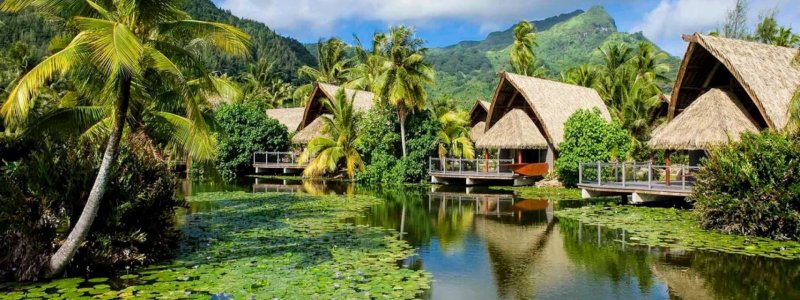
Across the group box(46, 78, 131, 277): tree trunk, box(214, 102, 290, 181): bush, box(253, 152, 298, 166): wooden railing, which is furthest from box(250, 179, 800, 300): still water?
box(214, 102, 290, 181): bush

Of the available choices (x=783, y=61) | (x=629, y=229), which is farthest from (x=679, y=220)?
(x=783, y=61)

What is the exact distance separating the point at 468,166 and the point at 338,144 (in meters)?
6.75

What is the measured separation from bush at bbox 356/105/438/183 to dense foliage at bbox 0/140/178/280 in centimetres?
1941

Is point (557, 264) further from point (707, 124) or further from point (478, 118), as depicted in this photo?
point (478, 118)

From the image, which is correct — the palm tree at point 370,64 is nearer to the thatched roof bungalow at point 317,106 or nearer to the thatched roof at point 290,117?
the thatched roof bungalow at point 317,106

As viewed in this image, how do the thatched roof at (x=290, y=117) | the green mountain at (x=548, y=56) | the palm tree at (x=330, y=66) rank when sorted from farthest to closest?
the green mountain at (x=548, y=56)
the palm tree at (x=330, y=66)
the thatched roof at (x=290, y=117)

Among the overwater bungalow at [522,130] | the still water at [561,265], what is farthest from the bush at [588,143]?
the still water at [561,265]

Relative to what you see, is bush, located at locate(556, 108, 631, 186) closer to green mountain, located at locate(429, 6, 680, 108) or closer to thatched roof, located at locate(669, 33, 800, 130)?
thatched roof, located at locate(669, 33, 800, 130)

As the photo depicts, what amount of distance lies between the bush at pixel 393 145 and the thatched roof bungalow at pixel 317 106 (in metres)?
4.51

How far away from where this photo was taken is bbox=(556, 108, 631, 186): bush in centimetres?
2342

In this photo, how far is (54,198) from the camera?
8.60 metres

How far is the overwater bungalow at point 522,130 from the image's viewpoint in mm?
26688

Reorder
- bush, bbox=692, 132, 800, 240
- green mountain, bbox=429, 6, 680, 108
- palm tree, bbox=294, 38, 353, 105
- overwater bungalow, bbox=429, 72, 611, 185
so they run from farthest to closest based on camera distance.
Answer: green mountain, bbox=429, 6, 680, 108 < palm tree, bbox=294, 38, 353, 105 < overwater bungalow, bbox=429, 72, 611, 185 < bush, bbox=692, 132, 800, 240

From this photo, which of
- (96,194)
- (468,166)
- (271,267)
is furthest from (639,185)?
(96,194)
